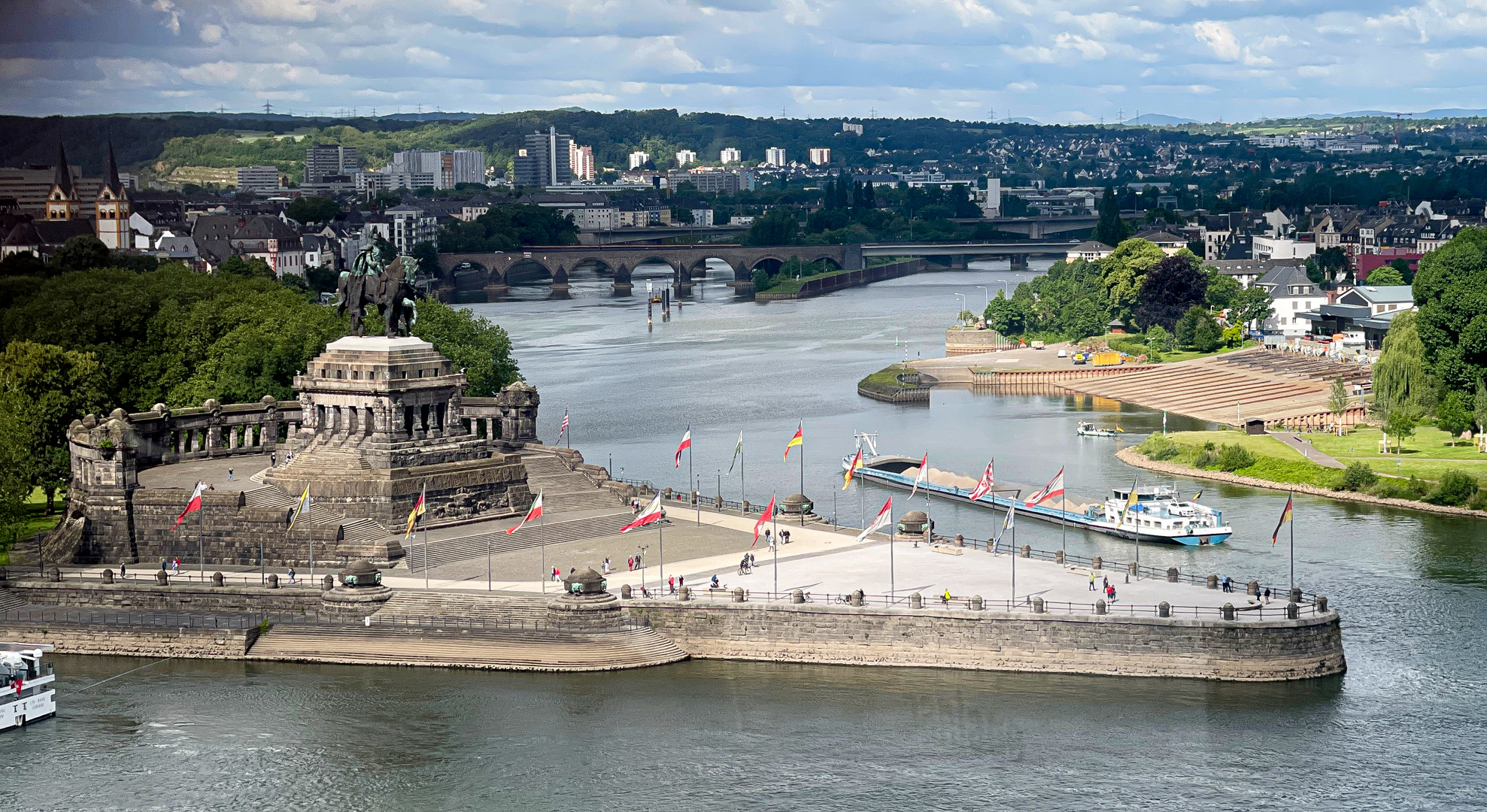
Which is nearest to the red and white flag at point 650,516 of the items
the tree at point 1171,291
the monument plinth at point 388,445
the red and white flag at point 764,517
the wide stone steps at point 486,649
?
the red and white flag at point 764,517

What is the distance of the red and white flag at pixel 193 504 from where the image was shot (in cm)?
7988

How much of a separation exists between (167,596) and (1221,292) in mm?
123637

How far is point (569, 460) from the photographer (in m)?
94.9

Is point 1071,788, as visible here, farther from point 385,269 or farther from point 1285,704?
point 385,269

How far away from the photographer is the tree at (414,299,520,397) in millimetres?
114312

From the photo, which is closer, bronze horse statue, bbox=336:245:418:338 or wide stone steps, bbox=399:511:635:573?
wide stone steps, bbox=399:511:635:573

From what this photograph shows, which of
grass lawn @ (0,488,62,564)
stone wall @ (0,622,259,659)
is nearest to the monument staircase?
stone wall @ (0,622,259,659)

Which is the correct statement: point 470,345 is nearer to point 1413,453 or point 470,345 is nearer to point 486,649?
point 486,649

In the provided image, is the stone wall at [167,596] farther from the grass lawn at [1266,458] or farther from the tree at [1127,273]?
the tree at [1127,273]

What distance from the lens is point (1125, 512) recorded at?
3590 inches

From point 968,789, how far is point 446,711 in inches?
720

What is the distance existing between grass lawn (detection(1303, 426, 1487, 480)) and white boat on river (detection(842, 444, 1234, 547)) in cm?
1245

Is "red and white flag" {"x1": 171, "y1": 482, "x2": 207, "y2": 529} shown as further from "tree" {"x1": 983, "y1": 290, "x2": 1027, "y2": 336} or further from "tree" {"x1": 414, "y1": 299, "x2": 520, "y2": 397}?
"tree" {"x1": 983, "y1": 290, "x2": 1027, "y2": 336}

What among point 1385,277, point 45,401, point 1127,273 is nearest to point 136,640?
point 45,401
